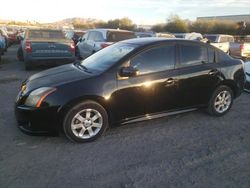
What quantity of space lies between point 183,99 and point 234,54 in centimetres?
1351

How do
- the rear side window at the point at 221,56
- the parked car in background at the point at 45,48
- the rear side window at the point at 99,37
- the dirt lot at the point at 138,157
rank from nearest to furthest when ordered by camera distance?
1. the dirt lot at the point at 138,157
2. the rear side window at the point at 221,56
3. the parked car in background at the point at 45,48
4. the rear side window at the point at 99,37

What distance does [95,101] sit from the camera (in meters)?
4.14

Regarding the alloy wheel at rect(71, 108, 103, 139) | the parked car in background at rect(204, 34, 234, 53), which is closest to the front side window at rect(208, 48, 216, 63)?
the alloy wheel at rect(71, 108, 103, 139)

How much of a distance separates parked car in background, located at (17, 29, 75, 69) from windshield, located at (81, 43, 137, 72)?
17.2 ft

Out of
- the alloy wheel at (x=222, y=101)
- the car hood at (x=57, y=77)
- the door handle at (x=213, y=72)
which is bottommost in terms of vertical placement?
the alloy wheel at (x=222, y=101)

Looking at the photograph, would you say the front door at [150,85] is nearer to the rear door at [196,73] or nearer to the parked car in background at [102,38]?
the rear door at [196,73]

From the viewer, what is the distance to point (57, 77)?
4.36m

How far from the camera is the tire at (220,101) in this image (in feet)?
17.5

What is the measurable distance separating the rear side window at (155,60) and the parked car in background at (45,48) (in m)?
6.29

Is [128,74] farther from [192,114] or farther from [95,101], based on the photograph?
[192,114]

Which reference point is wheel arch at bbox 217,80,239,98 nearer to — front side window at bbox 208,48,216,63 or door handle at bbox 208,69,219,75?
door handle at bbox 208,69,219,75

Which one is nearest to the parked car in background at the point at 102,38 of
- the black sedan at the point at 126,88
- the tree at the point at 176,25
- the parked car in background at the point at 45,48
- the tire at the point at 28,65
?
the parked car in background at the point at 45,48

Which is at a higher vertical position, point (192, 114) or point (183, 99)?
point (183, 99)

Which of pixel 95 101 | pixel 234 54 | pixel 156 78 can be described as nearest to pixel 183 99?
pixel 156 78
